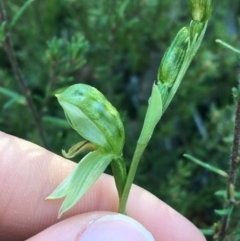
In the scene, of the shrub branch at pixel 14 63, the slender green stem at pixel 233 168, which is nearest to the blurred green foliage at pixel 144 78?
the shrub branch at pixel 14 63

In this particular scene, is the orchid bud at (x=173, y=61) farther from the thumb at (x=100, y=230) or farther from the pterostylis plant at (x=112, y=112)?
the thumb at (x=100, y=230)

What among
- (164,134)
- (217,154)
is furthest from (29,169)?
(217,154)

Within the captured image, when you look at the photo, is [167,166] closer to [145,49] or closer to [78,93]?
[145,49]

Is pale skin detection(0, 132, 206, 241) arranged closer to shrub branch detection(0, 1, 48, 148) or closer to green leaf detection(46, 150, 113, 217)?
shrub branch detection(0, 1, 48, 148)

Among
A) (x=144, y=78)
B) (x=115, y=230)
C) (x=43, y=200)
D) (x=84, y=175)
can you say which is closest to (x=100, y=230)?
(x=115, y=230)

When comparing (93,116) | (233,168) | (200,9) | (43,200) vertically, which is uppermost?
(200,9)

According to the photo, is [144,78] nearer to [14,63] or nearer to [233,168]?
[14,63]
